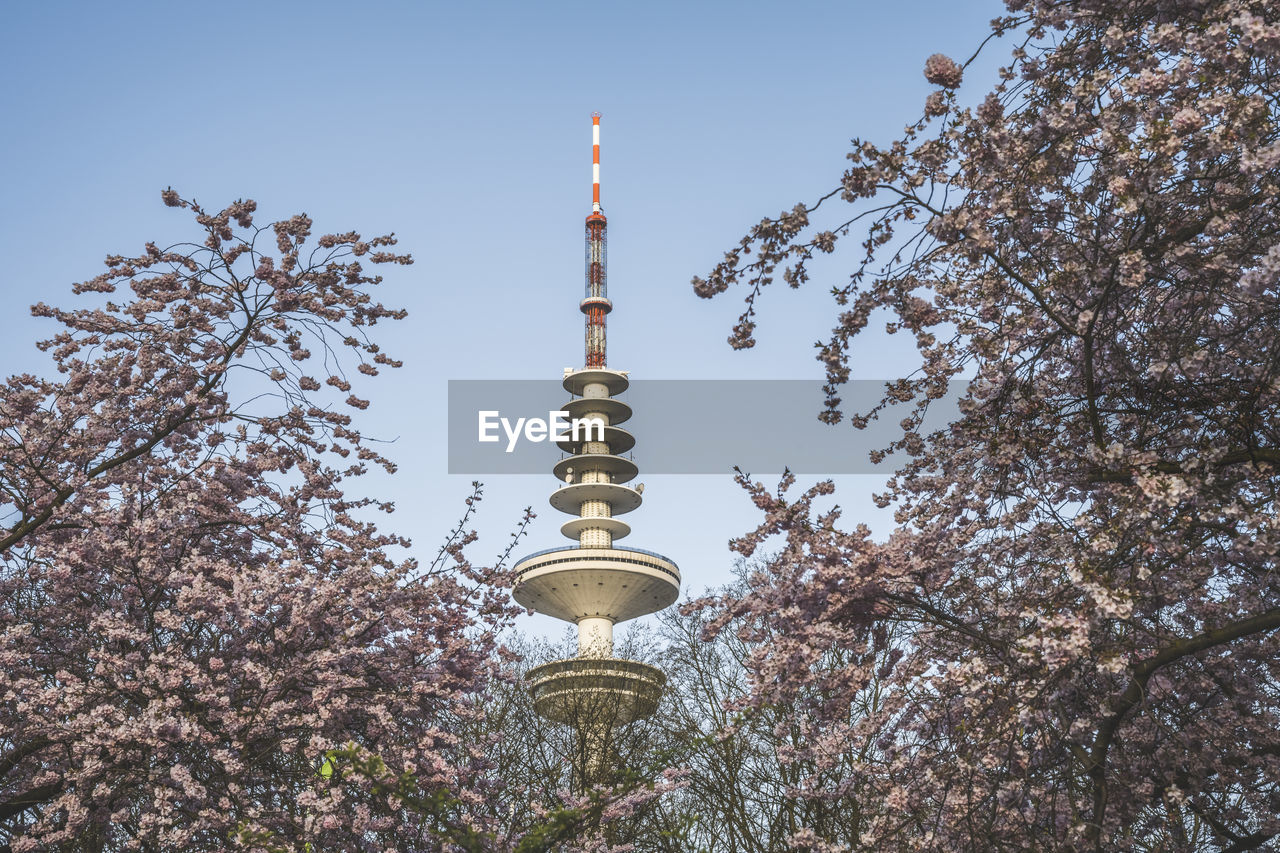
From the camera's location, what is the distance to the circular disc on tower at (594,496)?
78.1 metres

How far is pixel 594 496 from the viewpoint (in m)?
78.4

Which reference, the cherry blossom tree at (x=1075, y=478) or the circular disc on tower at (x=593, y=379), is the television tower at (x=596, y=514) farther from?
the cherry blossom tree at (x=1075, y=478)

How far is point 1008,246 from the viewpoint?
765 cm

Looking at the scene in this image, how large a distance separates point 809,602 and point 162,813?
5214 millimetres

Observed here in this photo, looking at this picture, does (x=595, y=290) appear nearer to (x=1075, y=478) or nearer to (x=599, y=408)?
(x=599, y=408)

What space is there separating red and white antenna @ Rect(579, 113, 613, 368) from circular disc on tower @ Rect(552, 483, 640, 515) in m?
9.17

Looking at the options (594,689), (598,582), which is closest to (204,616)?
(594,689)

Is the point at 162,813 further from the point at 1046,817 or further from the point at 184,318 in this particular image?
the point at 1046,817

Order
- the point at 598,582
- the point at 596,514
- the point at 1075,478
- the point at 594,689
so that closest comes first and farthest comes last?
1. the point at 1075,478
2. the point at 594,689
3. the point at 598,582
4. the point at 596,514

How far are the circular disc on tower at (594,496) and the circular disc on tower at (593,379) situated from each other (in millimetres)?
7097

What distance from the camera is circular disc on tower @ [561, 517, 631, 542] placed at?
77.4 metres

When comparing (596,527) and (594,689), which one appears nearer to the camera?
(594,689)

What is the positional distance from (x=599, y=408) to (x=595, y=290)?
8827mm

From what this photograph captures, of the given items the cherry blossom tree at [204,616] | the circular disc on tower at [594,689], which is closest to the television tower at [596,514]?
the circular disc on tower at [594,689]
